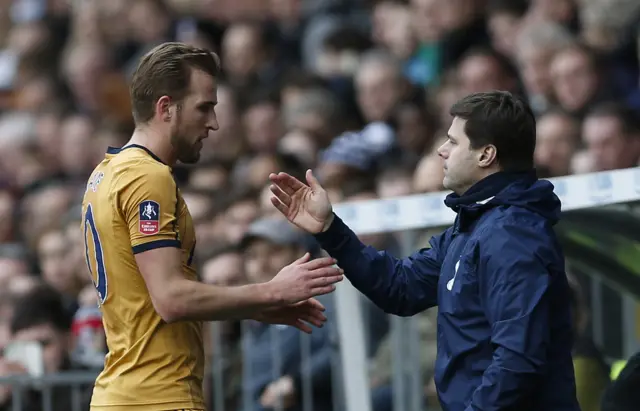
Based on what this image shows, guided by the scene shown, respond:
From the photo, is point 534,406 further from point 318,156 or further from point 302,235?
point 318,156

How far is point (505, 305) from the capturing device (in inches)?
148

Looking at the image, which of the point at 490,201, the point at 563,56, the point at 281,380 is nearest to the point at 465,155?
the point at 490,201

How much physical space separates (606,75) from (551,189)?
3652mm

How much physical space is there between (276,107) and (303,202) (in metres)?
5.02

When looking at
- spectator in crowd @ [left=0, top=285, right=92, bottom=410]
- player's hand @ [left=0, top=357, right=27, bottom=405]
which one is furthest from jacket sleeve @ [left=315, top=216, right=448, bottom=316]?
player's hand @ [left=0, top=357, right=27, bottom=405]

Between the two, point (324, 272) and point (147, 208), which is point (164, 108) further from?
point (324, 272)

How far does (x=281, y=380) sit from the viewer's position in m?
6.24

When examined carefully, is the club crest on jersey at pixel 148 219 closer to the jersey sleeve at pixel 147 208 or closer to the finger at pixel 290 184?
the jersey sleeve at pixel 147 208

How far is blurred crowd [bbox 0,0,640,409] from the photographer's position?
23.2 feet

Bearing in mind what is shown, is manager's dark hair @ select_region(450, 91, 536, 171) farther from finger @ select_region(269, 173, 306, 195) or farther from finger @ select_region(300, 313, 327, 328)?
finger @ select_region(300, 313, 327, 328)

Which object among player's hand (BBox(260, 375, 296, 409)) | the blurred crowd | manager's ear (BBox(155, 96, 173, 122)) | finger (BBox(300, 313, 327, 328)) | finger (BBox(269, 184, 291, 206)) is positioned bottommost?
player's hand (BBox(260, 375, 296, 409))

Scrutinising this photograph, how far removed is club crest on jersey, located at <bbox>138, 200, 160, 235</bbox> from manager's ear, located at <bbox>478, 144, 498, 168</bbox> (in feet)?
3.40

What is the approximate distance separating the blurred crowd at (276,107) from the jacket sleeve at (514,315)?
7.30 ft

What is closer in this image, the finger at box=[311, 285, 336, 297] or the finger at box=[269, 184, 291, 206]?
the finger at box=[311, 285, 336, 297]
